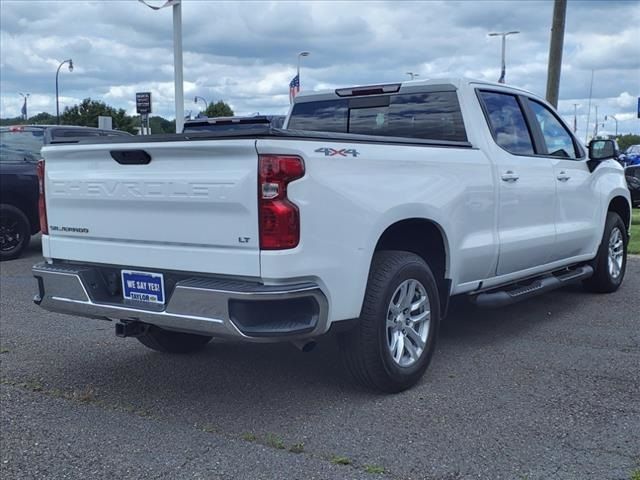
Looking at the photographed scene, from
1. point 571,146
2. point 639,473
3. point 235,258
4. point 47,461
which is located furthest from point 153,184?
point 571,146

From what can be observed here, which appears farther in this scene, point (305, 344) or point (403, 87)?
point (403, 87)

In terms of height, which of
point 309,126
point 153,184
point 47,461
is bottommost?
point 47,461

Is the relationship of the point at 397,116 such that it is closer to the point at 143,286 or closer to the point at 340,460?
the point at 143,286

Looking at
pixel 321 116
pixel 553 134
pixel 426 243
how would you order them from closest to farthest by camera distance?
pixel 426 243
pixel 321 116
pixel 553 134

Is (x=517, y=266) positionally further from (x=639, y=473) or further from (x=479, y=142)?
(x=639, y=473)

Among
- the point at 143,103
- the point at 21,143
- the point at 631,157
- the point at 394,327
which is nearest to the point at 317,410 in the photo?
the point at 394,327

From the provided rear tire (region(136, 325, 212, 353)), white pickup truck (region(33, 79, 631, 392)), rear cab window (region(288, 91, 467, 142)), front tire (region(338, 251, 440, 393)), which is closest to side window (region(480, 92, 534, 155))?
white pickup truck (region(33, 79, 631, 392))

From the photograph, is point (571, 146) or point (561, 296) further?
point (561, 296)

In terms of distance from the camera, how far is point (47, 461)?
3652mm

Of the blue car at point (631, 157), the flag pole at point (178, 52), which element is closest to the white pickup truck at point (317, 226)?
the flag pole at point (178, 52)

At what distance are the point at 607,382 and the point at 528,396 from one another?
63 centimetres

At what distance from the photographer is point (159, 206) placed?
401 cm

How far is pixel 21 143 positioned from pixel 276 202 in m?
8.13

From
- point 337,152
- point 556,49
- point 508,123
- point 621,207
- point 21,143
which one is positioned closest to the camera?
point 337,152
